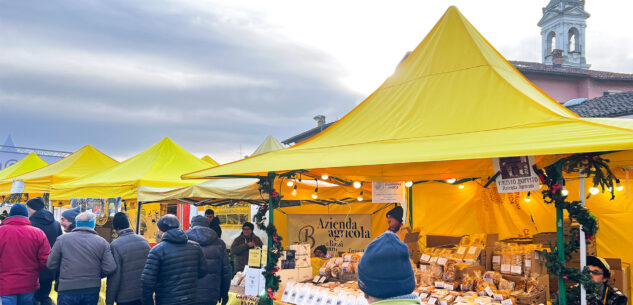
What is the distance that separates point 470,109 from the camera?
429cm

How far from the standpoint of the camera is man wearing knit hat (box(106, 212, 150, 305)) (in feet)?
17.6

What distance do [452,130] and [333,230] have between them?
15.1 feet

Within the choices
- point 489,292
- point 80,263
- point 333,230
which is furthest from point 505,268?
point 80,263

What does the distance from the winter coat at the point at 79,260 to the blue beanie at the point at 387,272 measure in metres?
4.35

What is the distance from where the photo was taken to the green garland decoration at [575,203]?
348cm

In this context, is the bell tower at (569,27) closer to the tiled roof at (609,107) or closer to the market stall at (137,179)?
the tiled roof at (609,107)

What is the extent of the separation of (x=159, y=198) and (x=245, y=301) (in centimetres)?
295

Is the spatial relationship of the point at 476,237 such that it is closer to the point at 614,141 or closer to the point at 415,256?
the point at 415,256

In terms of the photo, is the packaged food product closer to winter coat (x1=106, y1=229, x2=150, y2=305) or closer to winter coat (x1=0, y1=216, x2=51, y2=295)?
winter coat (x1=106, y1=229, x2=150, y2=305)

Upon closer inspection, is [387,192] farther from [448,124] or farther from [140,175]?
[140,175]

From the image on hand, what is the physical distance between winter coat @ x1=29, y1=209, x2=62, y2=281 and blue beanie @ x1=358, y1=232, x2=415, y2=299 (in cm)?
631

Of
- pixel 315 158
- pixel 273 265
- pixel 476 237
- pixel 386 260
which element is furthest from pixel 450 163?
pixel 386 260

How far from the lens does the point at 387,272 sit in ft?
5.90

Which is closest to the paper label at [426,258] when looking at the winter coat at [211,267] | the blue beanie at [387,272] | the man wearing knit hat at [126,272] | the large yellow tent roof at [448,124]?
the large yellow tent roof at [448,124]
